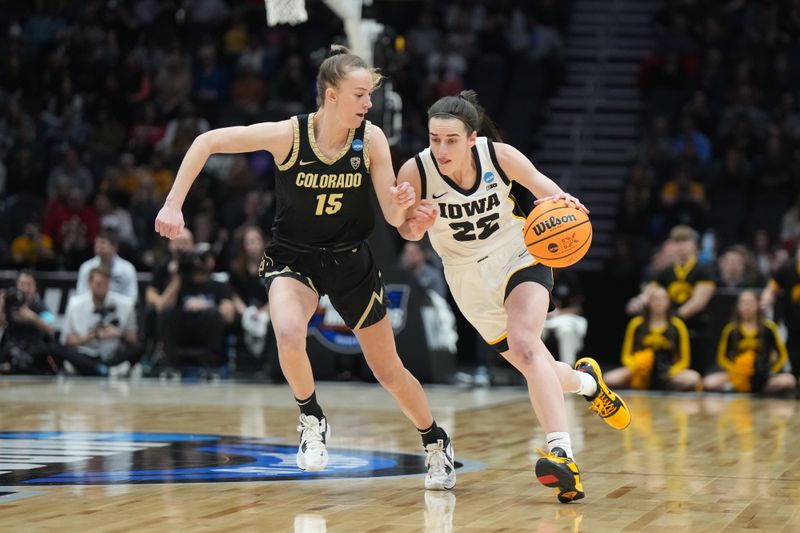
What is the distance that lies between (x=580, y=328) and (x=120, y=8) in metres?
10.6

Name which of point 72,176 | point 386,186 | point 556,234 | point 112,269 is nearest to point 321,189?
point 386,186

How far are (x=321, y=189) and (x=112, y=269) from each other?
27.2 feet

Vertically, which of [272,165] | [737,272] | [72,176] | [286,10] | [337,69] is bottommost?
[737,272]

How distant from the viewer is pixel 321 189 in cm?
586

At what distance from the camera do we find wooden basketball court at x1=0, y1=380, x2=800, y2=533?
5.12m

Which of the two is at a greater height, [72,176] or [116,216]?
[72,176]

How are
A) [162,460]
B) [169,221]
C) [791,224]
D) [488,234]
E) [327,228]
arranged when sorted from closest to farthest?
[169,221], [327,228], [488,234], [162,460], [791,224]

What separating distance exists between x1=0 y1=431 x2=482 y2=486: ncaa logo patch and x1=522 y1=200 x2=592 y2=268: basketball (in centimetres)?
146

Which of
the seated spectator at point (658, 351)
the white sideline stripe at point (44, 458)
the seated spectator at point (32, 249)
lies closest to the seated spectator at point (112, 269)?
the seated spectator at point (32, 249)

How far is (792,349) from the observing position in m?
12.1

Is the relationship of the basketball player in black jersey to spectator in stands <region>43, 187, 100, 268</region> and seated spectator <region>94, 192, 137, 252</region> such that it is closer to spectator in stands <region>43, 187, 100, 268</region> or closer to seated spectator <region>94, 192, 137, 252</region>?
seated spectator <region>94, 192, 137, 252</region>

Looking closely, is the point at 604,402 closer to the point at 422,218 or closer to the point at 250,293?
the point at 422,218

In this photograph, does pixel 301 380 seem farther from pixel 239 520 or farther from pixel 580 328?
pixel 580 328

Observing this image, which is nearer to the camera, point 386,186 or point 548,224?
point 548,224
